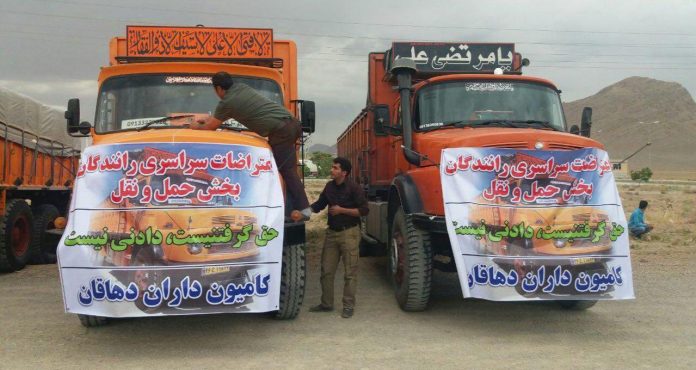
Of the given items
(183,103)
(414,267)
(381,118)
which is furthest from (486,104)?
(183,103)

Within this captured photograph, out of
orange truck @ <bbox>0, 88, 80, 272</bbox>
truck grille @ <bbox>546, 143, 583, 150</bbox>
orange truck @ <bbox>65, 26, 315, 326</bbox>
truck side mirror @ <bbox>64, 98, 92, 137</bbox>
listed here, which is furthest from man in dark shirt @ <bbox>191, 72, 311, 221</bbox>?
orange truck @ <bbox>0, 88, 80, 272</bbox>

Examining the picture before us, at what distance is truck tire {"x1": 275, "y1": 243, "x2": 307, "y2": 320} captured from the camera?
581 cm

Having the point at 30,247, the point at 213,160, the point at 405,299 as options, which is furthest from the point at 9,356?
the point at 30,247

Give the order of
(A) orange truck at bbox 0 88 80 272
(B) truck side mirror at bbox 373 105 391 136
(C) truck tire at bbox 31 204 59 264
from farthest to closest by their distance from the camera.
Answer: (C) truck tire at bbox 31 204 59 264
(A) orange truck at bbox 0 88 80 272
(B) truck side mirror at bbox 373 105 391 136

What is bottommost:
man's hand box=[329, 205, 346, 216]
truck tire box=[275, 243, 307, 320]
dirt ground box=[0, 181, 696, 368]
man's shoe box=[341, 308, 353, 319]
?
dirt ground box=[0, 181, 696, 368]

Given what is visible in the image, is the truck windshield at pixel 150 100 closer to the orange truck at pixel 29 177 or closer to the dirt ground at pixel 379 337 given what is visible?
the dirt ground at pixel 379 337

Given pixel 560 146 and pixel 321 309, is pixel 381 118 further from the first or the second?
pixel 321 309

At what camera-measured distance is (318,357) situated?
16.3 ft

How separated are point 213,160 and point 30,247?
6.63m

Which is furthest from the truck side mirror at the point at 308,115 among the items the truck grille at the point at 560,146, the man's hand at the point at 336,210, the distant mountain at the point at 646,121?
the distant mountain at the point at 646,121

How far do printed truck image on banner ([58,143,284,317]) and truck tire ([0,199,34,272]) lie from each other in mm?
5016

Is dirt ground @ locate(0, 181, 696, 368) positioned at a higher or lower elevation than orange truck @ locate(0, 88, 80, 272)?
lower

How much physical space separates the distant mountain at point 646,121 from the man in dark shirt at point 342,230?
98.0m

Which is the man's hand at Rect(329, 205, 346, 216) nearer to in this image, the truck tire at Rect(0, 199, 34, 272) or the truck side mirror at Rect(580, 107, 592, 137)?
the truck side mirror at Rect(580, 107, 592, 137)
